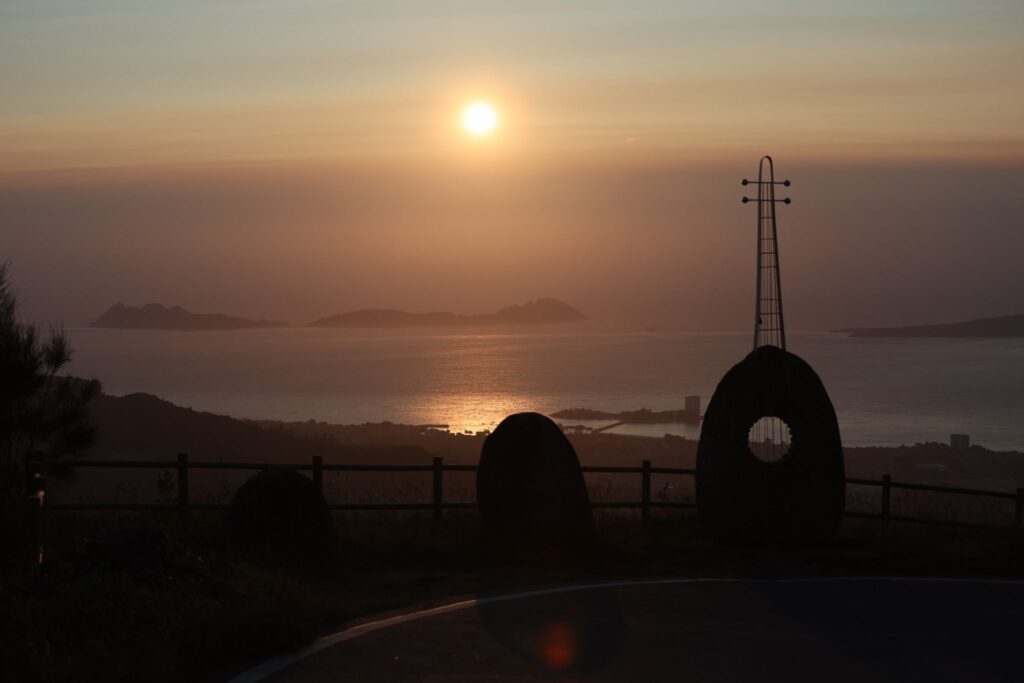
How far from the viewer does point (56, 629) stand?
401 inches

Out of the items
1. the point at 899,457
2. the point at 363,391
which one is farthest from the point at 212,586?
the point at 363,391

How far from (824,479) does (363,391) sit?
176 metres

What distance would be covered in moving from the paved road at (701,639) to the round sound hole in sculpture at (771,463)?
3.73m

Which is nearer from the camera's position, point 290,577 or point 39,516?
point 39,516

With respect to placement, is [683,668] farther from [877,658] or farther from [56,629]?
[56,629]

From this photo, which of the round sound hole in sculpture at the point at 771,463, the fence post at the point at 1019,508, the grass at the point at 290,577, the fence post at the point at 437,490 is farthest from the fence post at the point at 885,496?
the fence post at the point at 437,490

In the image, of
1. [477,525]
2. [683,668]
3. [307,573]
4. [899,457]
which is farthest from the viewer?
[899,457]

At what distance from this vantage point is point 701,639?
10.9 m

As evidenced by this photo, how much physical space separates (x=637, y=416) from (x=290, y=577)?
135 metres

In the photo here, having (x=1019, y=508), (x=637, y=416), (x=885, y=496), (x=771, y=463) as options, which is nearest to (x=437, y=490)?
(x=771, y=463)

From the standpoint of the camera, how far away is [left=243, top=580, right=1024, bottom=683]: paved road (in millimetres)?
9656

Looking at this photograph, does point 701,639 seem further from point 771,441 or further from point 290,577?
point 771,441

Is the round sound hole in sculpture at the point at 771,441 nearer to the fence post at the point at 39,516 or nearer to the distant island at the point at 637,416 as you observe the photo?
the fence post at the point at 39,516

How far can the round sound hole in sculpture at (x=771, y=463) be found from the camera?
57.5ft
